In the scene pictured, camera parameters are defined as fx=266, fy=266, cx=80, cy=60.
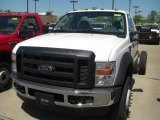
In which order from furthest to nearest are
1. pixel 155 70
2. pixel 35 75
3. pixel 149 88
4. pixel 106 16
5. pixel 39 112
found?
pixel 155 70 < pixel 149 88 < pixel 106 16 < pixel 39 112 < pixel 35 75

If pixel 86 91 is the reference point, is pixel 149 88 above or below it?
below

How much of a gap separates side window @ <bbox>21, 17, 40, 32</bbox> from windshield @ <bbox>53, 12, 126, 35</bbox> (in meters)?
1.30

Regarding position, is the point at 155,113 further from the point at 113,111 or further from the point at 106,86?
the point at 106,86

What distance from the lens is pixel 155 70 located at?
9.82 metres

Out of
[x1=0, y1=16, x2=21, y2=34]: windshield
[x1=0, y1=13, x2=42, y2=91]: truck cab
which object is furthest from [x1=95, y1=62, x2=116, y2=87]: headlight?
[x1=0, y1=16, x2=21, y2=34]: windshield

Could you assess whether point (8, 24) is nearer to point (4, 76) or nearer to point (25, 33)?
point (25, 33)

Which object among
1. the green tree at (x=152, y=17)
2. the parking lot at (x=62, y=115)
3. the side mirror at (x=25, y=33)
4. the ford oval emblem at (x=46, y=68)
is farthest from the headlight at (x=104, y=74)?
the green tree at (x=152, y=17)

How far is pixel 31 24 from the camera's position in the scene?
7.39 metres

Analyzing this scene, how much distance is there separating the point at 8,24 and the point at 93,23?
255 centimetres

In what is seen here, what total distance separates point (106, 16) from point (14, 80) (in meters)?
2.58

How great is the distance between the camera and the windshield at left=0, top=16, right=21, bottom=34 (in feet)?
22.4

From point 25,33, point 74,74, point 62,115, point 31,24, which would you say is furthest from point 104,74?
point 31,24

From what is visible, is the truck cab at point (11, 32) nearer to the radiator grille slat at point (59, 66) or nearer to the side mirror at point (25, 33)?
the side mirror at point (25, 33)

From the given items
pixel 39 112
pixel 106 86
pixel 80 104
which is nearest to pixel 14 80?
pixel 39 112
